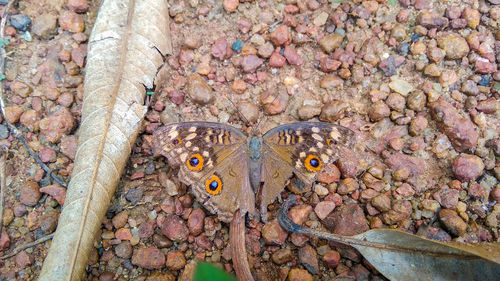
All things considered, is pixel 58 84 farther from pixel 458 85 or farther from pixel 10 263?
pixel 458 85

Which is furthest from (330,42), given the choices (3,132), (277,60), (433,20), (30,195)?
(3,132)

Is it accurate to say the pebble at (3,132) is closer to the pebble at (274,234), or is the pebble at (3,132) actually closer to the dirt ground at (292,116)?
the dirt ground at (292,116)

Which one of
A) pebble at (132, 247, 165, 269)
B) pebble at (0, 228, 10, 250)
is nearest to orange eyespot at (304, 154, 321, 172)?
pebble at (132, 247, 165, 269)

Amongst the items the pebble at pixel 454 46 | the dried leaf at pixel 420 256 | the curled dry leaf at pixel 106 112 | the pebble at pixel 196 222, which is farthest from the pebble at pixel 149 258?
the pebble at pixel 454 46

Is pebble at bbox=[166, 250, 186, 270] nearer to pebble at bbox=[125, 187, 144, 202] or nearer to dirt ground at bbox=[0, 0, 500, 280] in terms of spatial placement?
dirt ground at bbox=[0, 0, 500, 280]

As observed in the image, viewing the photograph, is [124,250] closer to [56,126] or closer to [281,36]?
[56,126]

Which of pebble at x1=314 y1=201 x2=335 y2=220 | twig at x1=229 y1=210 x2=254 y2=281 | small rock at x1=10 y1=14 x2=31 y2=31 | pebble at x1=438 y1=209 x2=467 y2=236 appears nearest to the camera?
twig at x1=229 y1=210 x2=254 y2=281
